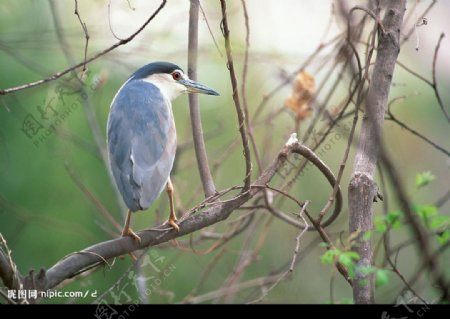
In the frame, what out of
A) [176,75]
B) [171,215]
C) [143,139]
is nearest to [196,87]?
[176,75]

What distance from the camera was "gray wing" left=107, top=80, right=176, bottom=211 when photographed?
2352mm

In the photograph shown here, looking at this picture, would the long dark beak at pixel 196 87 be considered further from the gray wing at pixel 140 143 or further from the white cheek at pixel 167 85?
the gray wing at pixel 140 143

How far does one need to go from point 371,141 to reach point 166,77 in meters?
1.22

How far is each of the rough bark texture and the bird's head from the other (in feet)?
3.24

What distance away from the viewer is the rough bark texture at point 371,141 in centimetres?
196

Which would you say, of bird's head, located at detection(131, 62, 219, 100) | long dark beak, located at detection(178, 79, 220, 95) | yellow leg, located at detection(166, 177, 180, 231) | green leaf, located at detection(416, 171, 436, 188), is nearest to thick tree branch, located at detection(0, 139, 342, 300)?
yellow leg, located at detection(166, 177, 180, 231)

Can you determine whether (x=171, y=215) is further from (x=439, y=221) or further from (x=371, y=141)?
(x=439, y=221)

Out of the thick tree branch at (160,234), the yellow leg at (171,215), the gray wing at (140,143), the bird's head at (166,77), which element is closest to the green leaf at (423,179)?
the thick tree branch at (160,234)

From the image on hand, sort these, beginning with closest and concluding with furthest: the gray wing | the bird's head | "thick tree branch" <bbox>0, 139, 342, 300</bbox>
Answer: "thick tree branch" <bbox>0, 139, 342, 300</bbox> → the gray wing → the bird's head

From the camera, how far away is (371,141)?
204 centimetres

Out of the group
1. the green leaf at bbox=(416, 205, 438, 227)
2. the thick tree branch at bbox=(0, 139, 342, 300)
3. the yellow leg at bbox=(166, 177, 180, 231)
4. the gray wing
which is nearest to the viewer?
the green leaf at bbox=(416, 205, 438, 227)

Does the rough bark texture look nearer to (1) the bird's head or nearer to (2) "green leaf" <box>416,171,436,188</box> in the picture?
(2) "green leaf" <box>416,171,436,188</box>

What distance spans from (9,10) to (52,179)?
3.37 feet

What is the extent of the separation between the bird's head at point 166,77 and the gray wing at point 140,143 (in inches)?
5.3
